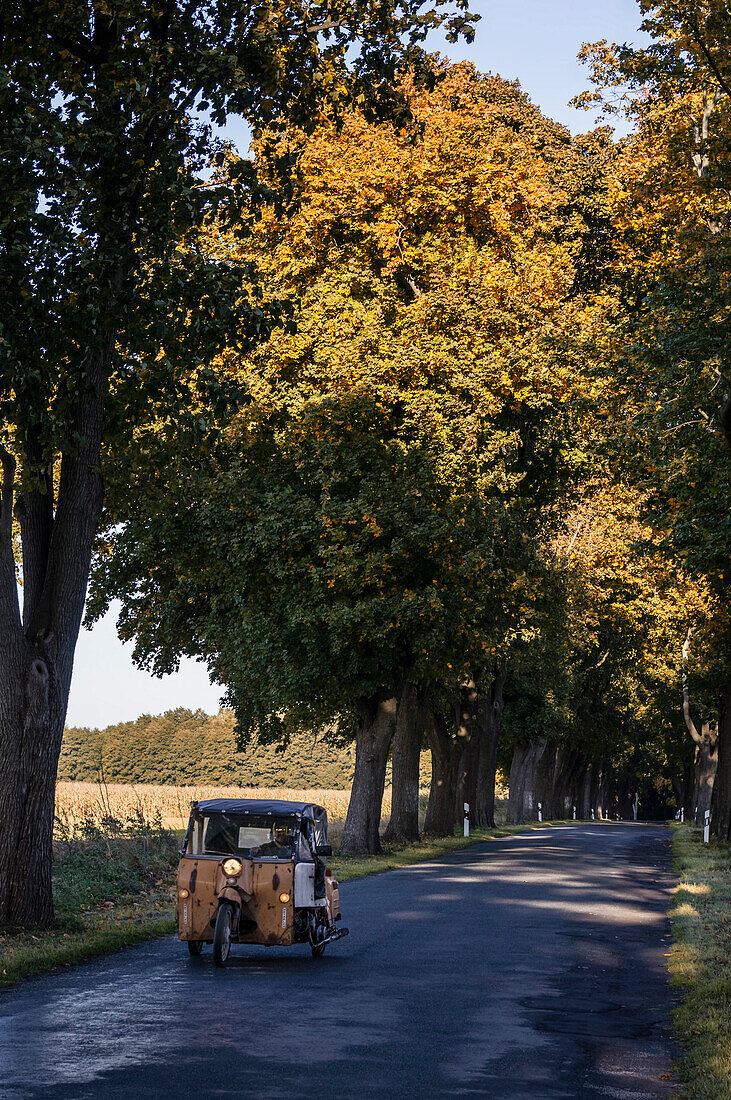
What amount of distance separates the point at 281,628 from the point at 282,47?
14.9 m

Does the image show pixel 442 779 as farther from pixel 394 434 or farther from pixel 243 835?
pixel 243 835

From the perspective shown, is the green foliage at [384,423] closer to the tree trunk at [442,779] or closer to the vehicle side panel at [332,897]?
the tree trunk at [442,779]

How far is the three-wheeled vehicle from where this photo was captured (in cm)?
1228

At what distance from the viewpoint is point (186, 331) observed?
16266mm

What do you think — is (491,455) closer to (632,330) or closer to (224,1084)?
(632,330)

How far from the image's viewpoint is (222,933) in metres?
12.0

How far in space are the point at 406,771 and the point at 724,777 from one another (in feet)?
33.0

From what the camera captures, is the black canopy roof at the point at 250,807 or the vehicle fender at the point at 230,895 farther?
the black canopy roof at the point at 250,807

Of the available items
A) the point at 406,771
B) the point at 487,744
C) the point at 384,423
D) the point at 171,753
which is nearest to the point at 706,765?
the point at 487,744

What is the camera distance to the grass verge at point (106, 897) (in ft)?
41.8

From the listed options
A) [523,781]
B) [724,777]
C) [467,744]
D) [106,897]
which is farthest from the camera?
[523,781]

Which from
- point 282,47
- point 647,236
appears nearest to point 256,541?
point 647,236

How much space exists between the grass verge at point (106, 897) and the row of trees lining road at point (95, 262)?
89 cm

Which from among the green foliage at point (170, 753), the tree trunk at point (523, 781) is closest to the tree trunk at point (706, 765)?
the tree trunk at point (523, 781)
